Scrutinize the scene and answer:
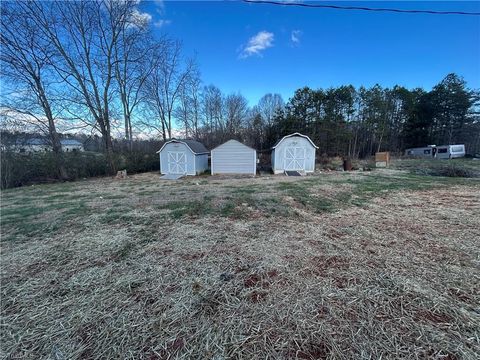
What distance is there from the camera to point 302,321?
174 centimetres

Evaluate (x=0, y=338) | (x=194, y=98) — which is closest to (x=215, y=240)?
(x=0, y=338)

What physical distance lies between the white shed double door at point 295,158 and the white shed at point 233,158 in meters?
2.63

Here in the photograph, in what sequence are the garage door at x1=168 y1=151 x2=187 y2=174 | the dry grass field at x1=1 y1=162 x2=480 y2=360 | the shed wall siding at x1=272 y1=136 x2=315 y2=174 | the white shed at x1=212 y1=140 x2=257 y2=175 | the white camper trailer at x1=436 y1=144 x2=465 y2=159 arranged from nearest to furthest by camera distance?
the dry grass field at x1=1 y1=162 x2=480 y2=360, the white shed at x1=212 y1=140 x2=257 y2=175, the garage door at x1=168 y1=151 x2=187 y2=174, the shed wall siding at x1=272 y1=136 x2=315 y2=174, the white camper trailer at x1=436 y1=144 x2=465 y2=159

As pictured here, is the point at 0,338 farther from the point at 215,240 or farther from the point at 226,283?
the point at 215,240

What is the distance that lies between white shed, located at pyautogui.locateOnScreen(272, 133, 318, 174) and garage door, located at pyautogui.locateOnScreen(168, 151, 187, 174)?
7.13 metres

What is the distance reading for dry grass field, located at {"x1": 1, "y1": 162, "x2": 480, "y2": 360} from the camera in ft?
5.09

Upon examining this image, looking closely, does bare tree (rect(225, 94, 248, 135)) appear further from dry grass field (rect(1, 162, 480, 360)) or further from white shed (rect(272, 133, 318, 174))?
dry grass field (rect(1, 162, 480, 360))

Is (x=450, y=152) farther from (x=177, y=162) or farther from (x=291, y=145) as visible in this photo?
(x=177, y=162)

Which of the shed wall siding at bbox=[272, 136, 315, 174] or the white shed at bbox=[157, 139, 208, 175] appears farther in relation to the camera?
the shed wall siding at bbox=[272, 136, 315, 174]

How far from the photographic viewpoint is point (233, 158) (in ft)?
48.8

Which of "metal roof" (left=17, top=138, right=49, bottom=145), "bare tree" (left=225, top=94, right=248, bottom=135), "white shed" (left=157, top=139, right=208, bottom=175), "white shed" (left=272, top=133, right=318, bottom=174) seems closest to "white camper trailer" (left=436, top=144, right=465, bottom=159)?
"white shed" (left=272, top=133, right=318, bottom=174)

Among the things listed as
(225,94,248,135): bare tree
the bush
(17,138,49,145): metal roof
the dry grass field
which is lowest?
the dry grass field

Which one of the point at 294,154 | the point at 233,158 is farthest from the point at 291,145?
the point at 233,158

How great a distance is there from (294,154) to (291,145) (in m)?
0.75
